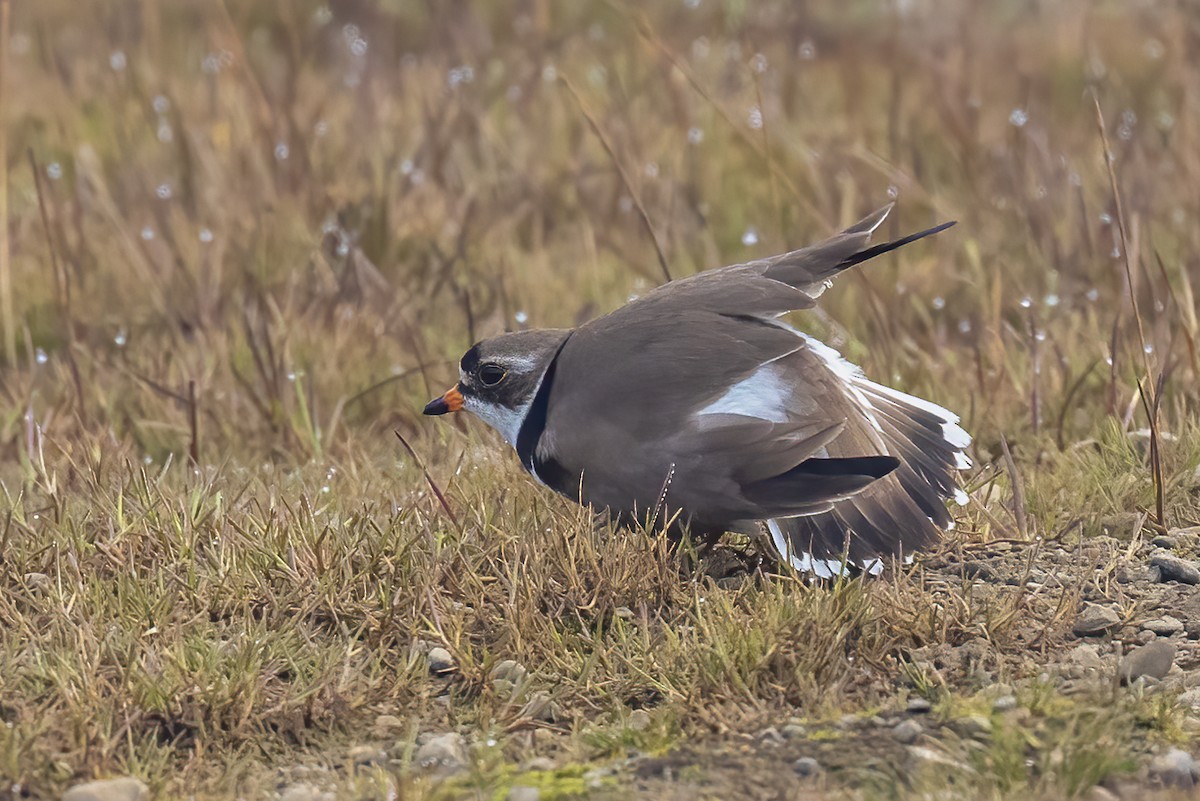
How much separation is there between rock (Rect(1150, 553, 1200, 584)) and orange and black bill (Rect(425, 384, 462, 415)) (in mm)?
1742

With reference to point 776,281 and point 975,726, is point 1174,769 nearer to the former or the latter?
point 975,726

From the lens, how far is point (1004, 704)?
10.2ft

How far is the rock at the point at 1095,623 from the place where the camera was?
3.43 m

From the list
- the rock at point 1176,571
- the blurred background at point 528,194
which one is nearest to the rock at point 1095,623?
the rock at point 1176,571

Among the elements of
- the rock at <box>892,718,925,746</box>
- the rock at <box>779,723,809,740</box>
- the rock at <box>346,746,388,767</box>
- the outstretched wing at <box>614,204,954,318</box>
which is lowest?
the rock at <box>346,746,388,767</box>

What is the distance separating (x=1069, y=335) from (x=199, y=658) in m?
3.05

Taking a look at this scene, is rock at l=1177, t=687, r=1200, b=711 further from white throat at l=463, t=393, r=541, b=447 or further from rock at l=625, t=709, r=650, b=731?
white throat at l=463, t=393, r=541, b=447

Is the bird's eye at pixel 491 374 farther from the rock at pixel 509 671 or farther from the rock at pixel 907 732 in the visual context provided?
the rock at pixel 907 732

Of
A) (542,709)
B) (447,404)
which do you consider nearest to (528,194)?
(447,404)

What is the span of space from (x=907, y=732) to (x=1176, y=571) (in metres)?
0.98

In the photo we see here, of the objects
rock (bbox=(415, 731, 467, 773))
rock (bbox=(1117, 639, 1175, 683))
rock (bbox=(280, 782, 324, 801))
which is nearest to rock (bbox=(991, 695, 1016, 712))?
rock (bbox=(1117, 639, 1175, 683))

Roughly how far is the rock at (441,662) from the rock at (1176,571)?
5.37ft

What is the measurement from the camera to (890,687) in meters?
3.25

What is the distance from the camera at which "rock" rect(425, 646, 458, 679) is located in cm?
338
